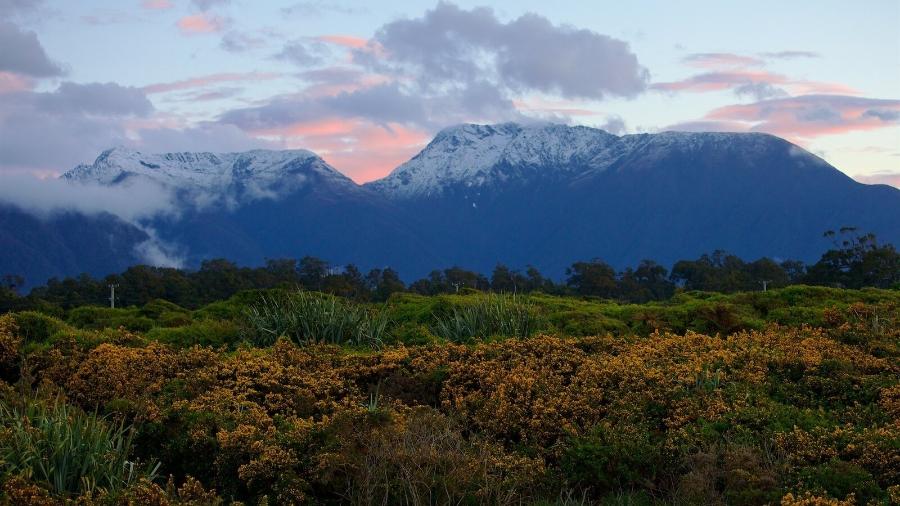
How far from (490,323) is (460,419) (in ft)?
20.2

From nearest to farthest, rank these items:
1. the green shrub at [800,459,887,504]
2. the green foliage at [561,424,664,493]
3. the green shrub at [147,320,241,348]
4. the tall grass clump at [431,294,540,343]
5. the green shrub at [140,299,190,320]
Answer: the green shrub at [800,459,887,504] < the green foliage at [561,424,664,493] < the tall grass clump at [431,294,540,343] < the green shrub at [147,320,241,348] < the green shrub at [140,299,190,320]

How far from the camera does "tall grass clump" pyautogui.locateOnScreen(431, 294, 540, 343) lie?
16188 mm

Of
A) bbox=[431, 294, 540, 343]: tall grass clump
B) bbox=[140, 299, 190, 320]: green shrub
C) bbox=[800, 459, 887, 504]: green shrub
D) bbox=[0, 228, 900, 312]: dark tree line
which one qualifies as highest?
bbox=[431, 294, 540, 343]: tall grass clump

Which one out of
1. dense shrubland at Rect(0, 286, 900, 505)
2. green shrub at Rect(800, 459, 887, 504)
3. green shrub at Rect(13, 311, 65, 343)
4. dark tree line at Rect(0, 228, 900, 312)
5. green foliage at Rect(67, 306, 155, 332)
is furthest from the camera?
dark tree line at Rect(0, 228, 900, 312)

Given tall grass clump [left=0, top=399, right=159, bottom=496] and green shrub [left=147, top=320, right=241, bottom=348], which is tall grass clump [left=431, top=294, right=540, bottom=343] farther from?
tall grass clump [left=0, top=399, right=159, bottom=496]

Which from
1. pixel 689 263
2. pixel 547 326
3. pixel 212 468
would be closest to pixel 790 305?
pixel 547 326

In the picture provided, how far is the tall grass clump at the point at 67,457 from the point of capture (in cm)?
776

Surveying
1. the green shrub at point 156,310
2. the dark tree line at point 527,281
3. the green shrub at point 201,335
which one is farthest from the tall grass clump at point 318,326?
the dark tree line at point 527,281

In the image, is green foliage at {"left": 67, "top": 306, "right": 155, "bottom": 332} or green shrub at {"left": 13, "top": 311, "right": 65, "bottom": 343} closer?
green shrub at {"left": 13, "top": 311, "right": 65, "bottom": 343}

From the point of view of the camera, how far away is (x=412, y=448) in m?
8.45

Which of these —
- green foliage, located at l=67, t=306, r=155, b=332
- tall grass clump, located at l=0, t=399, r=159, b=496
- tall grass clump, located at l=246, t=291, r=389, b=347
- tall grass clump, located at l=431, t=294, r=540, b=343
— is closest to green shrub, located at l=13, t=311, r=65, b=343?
tall grass clump, located at l=246, t=291, r=389, b=347

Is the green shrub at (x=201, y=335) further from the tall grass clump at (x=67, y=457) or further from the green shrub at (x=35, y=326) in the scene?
the tall grass clump at (x=67, y=457)

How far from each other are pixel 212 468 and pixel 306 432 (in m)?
0.95

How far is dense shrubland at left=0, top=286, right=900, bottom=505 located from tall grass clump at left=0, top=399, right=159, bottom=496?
0.02 metres
